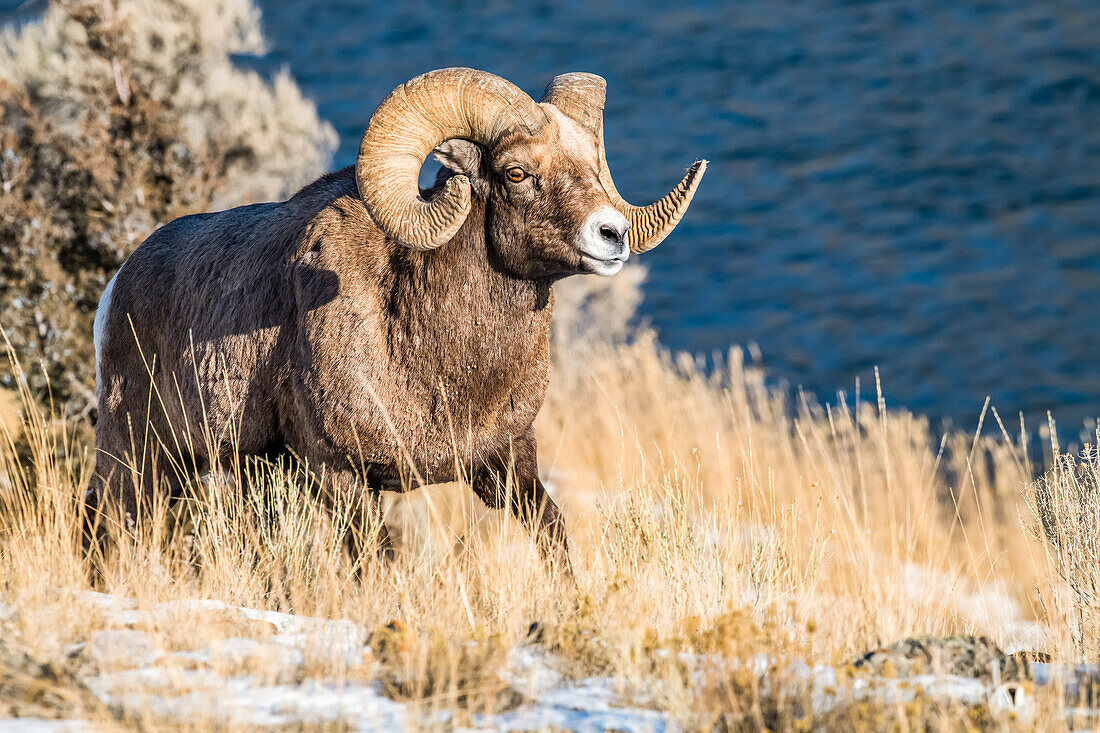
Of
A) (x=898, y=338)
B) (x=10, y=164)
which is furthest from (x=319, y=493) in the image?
(x=898, y=338)

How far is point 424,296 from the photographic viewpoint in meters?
4.64

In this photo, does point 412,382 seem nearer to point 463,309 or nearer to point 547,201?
point 463,309

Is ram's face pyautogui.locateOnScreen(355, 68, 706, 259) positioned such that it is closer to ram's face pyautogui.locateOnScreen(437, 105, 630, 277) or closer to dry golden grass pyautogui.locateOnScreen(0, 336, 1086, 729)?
ram's face pyautogui.locateOnScreen(437, 105, 630, 277)

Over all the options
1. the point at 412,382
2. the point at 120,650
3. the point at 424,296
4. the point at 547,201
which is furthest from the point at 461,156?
the point at 120,650

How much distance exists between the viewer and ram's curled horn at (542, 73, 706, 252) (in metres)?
4.72

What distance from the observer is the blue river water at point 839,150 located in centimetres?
2466

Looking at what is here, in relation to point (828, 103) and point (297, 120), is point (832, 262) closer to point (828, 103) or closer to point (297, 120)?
point (828, 103)

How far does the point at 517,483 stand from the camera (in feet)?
15.9

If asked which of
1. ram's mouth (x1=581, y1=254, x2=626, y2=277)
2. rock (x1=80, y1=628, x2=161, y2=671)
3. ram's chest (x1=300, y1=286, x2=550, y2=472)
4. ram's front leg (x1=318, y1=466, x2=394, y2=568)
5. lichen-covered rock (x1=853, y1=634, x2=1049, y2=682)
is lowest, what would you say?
lichen-covered rock (x1=853, y1=634, x2=1049, y2=682)

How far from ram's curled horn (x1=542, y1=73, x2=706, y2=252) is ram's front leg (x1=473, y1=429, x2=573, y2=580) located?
1020 millimetres

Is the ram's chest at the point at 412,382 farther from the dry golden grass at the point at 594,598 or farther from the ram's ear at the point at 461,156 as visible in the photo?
the ram's ear at the point at 461,156

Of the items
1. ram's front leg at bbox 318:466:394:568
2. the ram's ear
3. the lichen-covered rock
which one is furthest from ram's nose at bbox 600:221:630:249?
the lichen-covered rock

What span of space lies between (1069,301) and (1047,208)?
3476 millimetres

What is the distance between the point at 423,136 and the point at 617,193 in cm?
83
